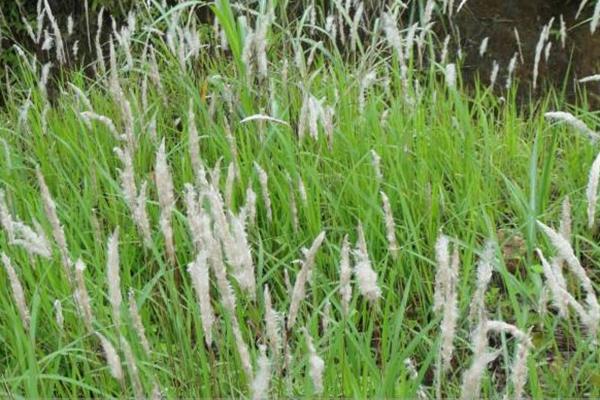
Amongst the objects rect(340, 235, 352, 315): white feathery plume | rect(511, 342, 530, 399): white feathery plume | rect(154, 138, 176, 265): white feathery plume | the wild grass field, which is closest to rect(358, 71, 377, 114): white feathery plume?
the wild grass field

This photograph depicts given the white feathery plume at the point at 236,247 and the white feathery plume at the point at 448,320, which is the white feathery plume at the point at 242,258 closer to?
the white feathery plume at the point at 236,247

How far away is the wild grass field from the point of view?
4.27 ft

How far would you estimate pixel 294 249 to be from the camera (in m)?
2.10

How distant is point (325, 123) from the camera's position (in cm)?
210

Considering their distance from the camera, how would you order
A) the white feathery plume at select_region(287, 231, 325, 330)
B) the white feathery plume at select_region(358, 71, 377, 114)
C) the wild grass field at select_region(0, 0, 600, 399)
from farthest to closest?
the white feathery plume at select_region(358, 71, 377, 114), the wild grass field at select_region(0, 0, 600, 399), the white feathery plume at select_region(287, 231, 325, 330)

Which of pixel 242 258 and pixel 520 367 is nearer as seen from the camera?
pixel 520 367

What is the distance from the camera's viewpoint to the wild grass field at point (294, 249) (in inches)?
51.3

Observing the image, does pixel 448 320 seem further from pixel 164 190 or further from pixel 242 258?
pixel 164 190

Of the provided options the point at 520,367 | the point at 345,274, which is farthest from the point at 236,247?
the point at 520,367

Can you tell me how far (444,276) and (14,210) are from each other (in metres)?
1.32

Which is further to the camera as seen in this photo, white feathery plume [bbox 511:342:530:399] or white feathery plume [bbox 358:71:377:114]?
white feathery plume [bbox 358:71:377:114]

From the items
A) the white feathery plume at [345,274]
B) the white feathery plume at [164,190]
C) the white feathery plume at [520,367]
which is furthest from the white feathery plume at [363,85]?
the white feathery plume at [520,367]

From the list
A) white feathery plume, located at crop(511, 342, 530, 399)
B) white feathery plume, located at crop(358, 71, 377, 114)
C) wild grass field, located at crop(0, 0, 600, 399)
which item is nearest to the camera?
white feathery plume, located at crop(511, 342, 530, 399)

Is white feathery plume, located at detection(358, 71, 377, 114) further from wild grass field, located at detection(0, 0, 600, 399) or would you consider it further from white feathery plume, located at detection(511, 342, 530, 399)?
white feathery plume, located at detection(511, 342, 530, 399)
